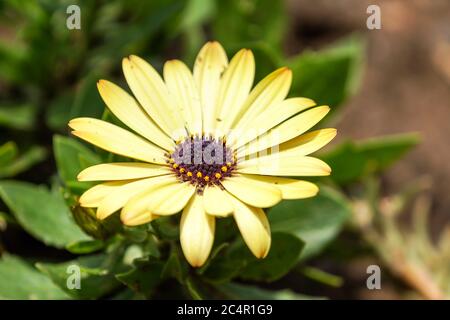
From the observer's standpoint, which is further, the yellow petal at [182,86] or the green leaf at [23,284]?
the green leaf at [23,284]

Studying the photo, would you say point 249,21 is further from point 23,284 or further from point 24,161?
point 23,284

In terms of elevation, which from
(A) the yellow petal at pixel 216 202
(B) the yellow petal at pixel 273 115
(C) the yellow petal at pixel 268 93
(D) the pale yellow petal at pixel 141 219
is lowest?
(D) the pale yellow petal at pixel 141 219

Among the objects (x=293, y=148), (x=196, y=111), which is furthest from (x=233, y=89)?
(x=293, y=148)

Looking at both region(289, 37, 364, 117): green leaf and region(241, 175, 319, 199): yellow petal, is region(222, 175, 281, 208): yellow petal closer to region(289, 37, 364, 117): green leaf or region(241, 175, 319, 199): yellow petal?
region(241, 175, 319, 199): yellow petal

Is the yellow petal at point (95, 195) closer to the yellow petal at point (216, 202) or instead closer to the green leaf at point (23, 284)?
the yellow petal at point (216, 202)

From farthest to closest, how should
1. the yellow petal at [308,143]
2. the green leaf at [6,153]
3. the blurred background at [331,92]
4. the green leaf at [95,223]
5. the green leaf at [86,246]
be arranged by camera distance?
the blurred background at [331,92]
the green leaf at [6,153]
the green leaf at [86,246]
the green leaf at [95,223]
the yellow petal at [308,143]

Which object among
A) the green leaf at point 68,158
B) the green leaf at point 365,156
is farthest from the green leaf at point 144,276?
the green leaf at point 365,156
